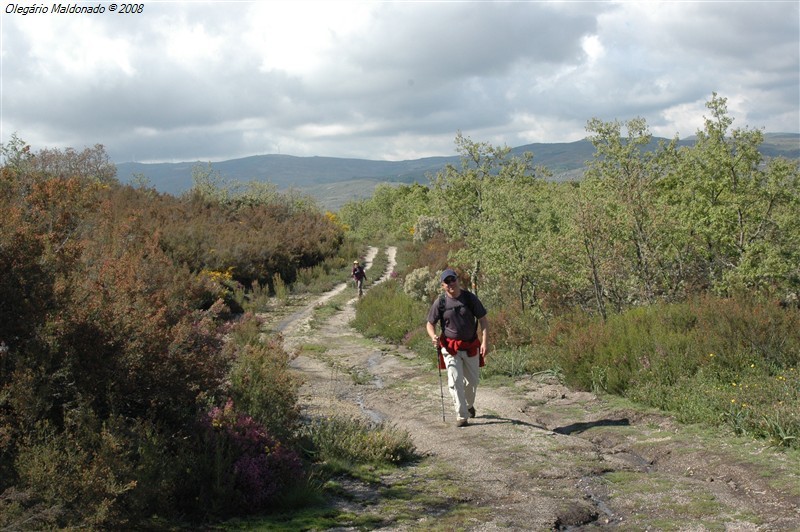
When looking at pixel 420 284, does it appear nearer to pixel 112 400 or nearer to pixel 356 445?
pixel 356 445

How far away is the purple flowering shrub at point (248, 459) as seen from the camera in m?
5.62

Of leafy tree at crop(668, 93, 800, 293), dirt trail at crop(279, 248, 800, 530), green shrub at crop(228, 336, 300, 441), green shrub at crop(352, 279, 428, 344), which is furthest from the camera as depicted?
green shrub at crop(352, 279, 428, 344)

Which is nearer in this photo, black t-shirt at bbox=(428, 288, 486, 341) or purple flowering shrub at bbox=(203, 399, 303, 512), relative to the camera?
purple flowering shrub at bbox=(203, 399, 303, 512)

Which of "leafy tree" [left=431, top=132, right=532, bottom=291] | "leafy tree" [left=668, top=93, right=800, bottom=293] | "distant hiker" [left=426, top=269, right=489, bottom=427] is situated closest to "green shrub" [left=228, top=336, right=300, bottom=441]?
"distant hiker" [left=426, top=269, right=489, bottom=427]

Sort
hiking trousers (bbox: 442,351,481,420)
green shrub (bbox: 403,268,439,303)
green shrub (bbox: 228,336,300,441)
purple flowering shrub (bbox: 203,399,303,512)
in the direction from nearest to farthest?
purple flowering shrub (bbox: 203,399,303,512)
green shrub (bbox: 228,336,300,441)
hiking trousers (bbox: 442,351,481,420)
green shrub (bbox: 403,268,439,303)

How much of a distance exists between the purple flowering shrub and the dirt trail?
59cm

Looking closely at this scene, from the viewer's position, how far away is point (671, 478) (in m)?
6.37

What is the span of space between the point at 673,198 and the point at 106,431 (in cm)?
1246

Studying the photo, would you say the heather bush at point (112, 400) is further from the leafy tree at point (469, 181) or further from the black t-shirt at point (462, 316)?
the leafy tree at point (469, 181)

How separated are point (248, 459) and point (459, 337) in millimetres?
3624

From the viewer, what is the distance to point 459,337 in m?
8.69

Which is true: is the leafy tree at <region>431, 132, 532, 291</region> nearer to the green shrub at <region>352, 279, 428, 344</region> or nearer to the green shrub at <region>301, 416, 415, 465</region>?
the green shrub at <region>352, 279, 428, 344</region>

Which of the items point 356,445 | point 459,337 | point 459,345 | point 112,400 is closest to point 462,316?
point 459,337

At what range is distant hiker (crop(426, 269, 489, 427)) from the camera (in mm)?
8609
